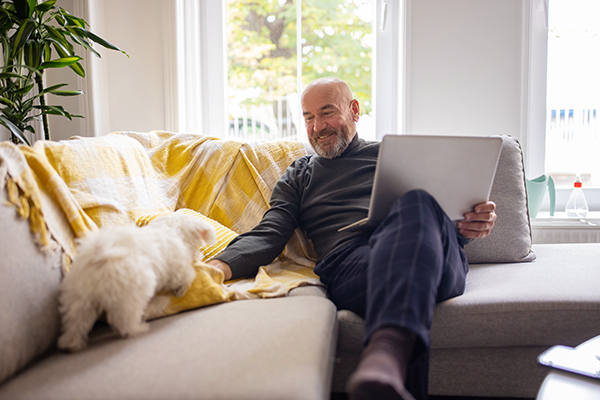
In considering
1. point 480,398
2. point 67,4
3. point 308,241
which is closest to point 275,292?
point 308,241

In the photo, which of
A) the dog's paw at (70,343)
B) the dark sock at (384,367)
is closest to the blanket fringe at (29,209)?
the dog's paw at (70,343)

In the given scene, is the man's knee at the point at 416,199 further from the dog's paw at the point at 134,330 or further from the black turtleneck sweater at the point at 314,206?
the dog's paw at the point at 134,330

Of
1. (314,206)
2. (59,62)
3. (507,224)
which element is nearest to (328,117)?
(314,206)

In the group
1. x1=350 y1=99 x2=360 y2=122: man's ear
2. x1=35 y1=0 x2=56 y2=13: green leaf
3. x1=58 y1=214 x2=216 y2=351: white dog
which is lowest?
x1=58 y1=214 x2=216 y2=351: white dog

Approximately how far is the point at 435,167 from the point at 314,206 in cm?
60

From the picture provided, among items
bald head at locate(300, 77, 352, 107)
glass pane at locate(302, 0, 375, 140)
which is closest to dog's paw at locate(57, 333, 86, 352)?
bald head at locate(300, 77, 352, 107)

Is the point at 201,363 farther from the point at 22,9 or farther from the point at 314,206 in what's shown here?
the point at 22,9

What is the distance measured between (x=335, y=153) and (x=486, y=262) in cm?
75

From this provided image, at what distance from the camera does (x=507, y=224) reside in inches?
62.1

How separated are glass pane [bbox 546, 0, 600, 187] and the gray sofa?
46.4 inches

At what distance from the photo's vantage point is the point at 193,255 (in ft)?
3.57

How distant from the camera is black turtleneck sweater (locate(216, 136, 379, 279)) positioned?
4.47 feet

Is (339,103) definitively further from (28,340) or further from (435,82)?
(28,340)

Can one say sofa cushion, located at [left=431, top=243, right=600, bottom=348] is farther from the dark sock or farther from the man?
the dark sock
